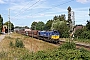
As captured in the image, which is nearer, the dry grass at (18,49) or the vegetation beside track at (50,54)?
the vegetation beside track at (50,54)

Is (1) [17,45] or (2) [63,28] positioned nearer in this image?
(1) [17,45]

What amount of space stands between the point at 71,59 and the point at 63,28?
65.8 meters

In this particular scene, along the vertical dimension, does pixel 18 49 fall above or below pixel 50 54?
below

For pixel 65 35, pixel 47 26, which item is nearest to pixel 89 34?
pixel 65 35

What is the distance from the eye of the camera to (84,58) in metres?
12.8

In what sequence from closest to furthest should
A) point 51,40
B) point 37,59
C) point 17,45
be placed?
point 37,59 → point 17,45 → point 51,40

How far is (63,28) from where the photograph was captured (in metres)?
78.4

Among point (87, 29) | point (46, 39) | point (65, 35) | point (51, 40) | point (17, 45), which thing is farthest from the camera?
point (65, 35)

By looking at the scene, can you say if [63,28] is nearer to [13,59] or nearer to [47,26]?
[47,26]

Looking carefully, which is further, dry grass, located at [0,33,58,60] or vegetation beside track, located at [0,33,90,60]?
dry grass, located at [0,33,58,60]

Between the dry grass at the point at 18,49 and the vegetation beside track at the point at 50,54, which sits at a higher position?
the vegetation beside track at the point at 50,54

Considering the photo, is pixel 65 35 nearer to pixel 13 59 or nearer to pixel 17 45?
pixel 17 45

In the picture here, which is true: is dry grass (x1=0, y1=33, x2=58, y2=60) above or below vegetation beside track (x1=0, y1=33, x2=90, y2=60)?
below

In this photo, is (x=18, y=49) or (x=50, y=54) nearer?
(x=50, y=54)
